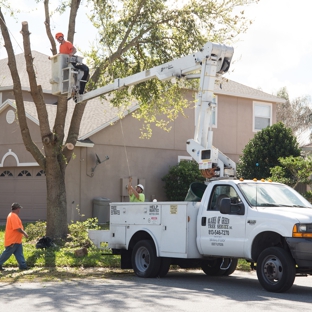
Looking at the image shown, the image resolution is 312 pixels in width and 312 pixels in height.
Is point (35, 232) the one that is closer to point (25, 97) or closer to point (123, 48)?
point (123, 48)

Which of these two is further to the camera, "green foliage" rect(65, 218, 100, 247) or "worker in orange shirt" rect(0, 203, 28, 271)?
"green foliage" rect(65, 218, 100, 247)

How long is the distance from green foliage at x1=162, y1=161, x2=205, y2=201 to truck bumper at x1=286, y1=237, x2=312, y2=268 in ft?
53.0

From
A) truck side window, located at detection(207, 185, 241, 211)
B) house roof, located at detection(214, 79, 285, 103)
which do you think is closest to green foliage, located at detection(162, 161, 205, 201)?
house roof, located at detection(214, 79, 285, 103)

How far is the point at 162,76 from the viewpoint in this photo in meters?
14.2

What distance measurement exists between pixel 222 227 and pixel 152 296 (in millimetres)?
2120

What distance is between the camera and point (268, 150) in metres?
26.2

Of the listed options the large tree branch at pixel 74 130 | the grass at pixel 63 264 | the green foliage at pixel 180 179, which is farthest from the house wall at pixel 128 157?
the grass at pixel 63 264

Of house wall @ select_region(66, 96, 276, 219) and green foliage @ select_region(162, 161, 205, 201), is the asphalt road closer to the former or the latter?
house wall @ select_region(66, 96, 276, 219)

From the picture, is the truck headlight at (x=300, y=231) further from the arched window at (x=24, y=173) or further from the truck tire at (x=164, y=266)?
the arched window at (x=24, y=173)

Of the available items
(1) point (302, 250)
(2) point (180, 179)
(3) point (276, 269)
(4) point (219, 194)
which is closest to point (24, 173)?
(2) point (180, 179)

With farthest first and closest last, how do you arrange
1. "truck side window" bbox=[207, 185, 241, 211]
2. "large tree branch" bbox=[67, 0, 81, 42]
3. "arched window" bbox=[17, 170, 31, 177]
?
"arched window" bbox=[17, 170, 31, 177], "large tree branch" bbox=[67, 0, 81, 42], "truck side window" bbox=[207, 185, 241, 211]

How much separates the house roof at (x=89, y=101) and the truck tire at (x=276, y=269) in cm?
1148

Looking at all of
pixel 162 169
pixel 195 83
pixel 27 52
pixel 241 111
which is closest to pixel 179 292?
pixel 27 52

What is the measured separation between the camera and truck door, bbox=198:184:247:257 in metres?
11.3
